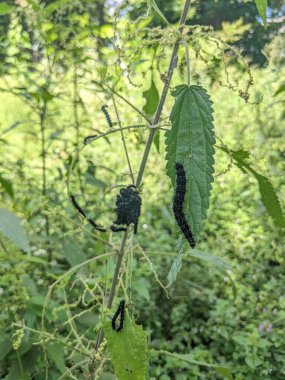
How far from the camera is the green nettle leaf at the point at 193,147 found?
636 millimetres

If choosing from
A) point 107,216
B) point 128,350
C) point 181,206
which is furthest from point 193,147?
point 107,216

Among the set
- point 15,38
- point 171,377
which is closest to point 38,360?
point 171,377

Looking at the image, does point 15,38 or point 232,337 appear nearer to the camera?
point 15,38

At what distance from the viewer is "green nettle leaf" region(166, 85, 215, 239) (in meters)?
0.64

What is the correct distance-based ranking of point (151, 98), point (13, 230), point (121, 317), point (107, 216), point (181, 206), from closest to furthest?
point (181, 206), point (121, 317), point (13, 230), point (151, 98), point (107, 216)

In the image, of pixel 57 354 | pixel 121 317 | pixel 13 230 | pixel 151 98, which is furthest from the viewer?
pixel 57 354

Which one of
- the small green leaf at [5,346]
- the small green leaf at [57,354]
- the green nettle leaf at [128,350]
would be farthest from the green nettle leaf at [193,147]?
the small green leaf at [5,346]

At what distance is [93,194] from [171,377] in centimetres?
112

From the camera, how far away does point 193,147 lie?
66 cm

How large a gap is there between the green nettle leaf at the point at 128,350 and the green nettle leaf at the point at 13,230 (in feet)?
0.86

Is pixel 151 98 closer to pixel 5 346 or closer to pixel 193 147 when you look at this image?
pixel 193 147

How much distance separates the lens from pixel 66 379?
55.1 inches

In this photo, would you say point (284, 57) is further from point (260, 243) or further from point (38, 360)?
point (38, 360)

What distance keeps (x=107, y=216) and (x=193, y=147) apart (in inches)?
92.0
